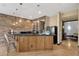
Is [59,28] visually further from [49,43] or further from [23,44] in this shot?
[23,44]

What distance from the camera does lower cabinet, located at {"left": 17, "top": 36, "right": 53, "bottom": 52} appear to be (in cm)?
263

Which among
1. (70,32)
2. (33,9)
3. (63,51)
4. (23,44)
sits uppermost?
(33,9)

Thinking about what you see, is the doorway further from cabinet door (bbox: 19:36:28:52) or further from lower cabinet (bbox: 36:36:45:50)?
cabinet door (bbox: 19:36:28:52)

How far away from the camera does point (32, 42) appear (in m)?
2.67

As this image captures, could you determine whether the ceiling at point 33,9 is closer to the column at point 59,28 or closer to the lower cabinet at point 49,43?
the column at point 59,28

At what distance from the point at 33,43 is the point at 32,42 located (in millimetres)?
31

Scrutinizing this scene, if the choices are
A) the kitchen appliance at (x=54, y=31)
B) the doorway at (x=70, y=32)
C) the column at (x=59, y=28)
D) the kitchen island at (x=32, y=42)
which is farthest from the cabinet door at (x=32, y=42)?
the doorway at (x=70, y=32)

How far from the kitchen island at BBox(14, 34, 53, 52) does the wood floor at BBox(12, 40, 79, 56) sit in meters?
0.09

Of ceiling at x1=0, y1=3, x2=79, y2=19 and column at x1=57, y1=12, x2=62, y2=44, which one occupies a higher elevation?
ceiling at x1=0, y1=3, x2=79, y2=19

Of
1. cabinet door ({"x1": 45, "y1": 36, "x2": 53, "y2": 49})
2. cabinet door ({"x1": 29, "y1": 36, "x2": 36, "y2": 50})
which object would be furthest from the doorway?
cabinet door ({"x1": 29, "y1": 36, "x2": 36, "y2": 50})

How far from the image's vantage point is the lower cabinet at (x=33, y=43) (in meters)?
2.63

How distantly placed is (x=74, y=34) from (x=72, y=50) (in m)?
0.35

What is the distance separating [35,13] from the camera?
2607mm

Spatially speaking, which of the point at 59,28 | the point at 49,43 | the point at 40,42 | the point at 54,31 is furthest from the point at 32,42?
the point at 59,28
